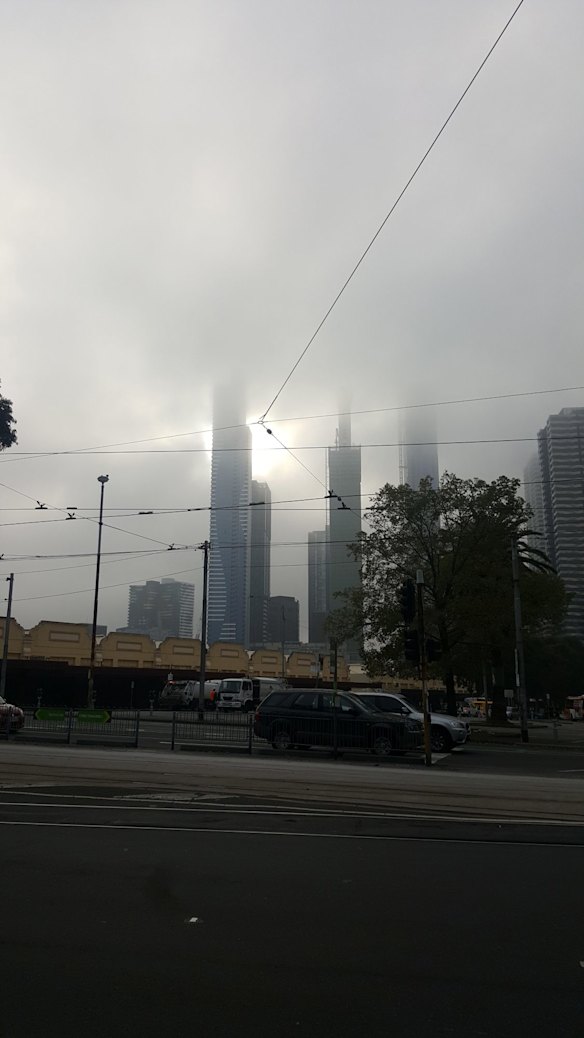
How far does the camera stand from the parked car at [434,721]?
73.9 ft

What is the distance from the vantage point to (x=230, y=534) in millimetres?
51188

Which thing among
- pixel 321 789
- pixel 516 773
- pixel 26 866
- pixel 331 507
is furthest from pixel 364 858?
pixel 331 507

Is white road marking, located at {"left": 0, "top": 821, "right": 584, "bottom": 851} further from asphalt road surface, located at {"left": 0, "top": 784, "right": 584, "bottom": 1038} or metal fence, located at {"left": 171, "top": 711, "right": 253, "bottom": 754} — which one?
metal fence, located at {"left": 171, "top": 711, "right": 253, "bottom": 754}

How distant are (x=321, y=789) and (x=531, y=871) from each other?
630cm

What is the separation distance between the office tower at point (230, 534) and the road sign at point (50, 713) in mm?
8470

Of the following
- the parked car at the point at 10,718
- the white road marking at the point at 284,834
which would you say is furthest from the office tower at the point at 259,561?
the white road marking at the point at 284,834

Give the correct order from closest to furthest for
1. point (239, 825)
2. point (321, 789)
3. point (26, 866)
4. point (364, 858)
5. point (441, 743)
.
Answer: point (26, 866) → point (364, 858) → point (239, 825) → point (321, 789) → point (441, 743)

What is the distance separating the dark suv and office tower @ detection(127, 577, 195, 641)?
79.6 meters

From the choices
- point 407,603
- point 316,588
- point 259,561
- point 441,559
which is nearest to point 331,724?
point 407,603

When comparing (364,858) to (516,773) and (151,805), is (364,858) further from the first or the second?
(516,773)

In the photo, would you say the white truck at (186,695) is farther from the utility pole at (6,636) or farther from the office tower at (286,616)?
the office tower at (286,616)

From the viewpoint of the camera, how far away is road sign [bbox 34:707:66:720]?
21547 millimetres

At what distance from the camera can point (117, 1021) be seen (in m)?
3.84

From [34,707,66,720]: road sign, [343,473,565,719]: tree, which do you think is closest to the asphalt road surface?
[34,707,66,720]: road sign
